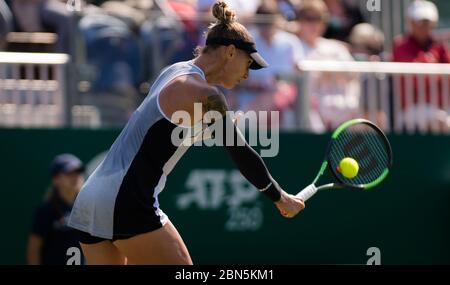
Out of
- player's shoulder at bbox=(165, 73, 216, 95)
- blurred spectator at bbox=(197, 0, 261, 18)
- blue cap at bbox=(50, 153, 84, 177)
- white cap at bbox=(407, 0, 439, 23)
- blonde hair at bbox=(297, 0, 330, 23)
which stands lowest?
blue cap at bbox=(50, 153, 84, 177)

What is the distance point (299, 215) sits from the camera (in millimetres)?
9484

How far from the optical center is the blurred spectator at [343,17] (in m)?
9.96

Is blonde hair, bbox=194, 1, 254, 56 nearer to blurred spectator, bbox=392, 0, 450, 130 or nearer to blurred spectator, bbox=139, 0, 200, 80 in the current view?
blurred spectator, bbox=139, 0, 200, 80

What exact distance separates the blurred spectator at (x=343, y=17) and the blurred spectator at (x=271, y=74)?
77 centimetres

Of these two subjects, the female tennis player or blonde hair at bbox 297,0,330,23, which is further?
blonde hair at bbox 297,0,330,23

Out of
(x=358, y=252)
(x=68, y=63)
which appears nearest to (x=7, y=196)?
(x=68, y=63)

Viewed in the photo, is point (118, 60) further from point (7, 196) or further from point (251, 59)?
point (251, 59)

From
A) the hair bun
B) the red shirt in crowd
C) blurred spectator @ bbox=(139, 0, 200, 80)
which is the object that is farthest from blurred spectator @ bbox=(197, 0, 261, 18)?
the hair bun

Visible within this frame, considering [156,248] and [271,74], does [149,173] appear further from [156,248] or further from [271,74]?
[271,74]

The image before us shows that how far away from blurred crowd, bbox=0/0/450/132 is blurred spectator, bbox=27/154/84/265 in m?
0.66

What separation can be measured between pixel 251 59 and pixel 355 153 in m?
1.43

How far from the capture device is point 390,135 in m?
9.52

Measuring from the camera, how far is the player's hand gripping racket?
6.26 m

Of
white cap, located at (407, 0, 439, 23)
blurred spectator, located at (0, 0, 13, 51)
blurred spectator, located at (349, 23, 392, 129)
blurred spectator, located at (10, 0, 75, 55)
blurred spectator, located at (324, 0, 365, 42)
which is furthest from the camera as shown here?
blurred spectator, located at (324, 0, 365, 42)
